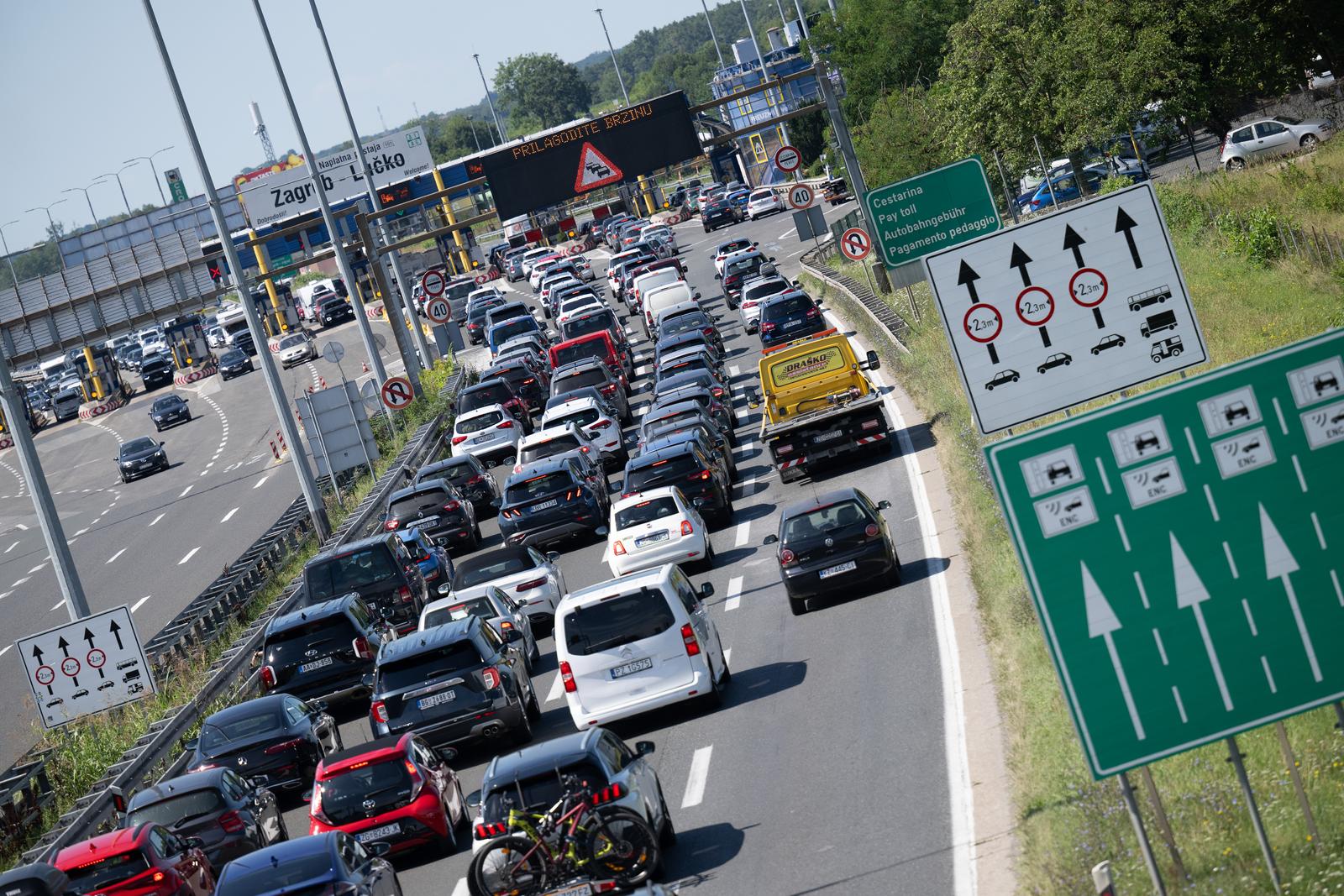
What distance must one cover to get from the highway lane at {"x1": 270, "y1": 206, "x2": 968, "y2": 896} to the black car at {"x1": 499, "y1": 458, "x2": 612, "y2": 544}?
3.89 meters

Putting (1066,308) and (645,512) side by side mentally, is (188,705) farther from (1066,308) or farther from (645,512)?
(1066,308)

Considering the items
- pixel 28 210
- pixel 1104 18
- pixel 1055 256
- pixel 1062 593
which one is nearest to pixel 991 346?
pixel 1055 256

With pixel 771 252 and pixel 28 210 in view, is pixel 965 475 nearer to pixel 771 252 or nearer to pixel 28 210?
pixel 28 210

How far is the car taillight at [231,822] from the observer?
18.7 m

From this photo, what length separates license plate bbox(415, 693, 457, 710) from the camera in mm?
20281

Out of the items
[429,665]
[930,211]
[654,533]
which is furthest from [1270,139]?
[429,665]

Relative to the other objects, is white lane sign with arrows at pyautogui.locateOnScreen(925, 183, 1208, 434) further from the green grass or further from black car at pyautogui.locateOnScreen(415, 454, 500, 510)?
black car at pyautogui.locateOnScreen(415, 454, 500, 510)

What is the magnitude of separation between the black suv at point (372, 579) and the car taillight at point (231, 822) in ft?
32.2

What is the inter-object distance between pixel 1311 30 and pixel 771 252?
33.7 m

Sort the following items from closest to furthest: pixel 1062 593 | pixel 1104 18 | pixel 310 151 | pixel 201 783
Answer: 1. pixel 1062 593
2. pixel 201 783
3. pixel 1104 18
4. pixel 310 151

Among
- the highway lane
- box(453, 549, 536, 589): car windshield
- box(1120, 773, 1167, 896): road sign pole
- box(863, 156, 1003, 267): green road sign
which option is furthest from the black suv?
box(1120, 773, 1167, 896): road sign pole

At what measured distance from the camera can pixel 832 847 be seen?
46.6ft

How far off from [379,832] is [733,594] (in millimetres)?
10239

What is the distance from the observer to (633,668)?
64.2 ft
